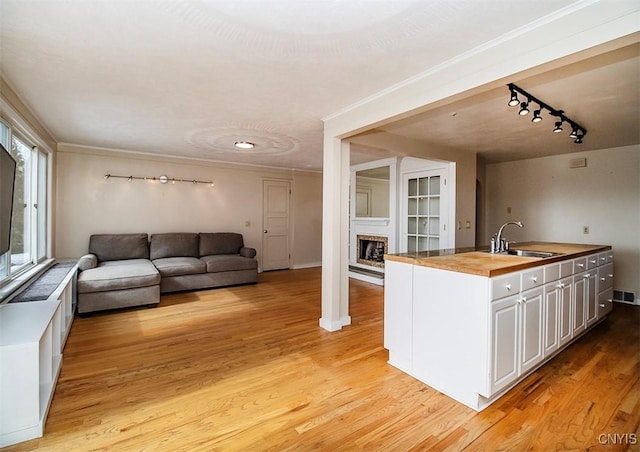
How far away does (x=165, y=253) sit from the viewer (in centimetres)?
524

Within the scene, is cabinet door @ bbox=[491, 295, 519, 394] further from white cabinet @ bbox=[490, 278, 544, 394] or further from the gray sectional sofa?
the gray sectional sofa

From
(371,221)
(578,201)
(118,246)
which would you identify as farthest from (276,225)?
(578,201)

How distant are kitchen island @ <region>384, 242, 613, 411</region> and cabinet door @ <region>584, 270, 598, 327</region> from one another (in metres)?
0.25

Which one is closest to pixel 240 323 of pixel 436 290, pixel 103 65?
pixel 436 290

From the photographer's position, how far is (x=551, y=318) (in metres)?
2.46

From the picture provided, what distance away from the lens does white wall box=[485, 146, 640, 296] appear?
4426 mm

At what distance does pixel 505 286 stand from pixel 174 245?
16.5 ft

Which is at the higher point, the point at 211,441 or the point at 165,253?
the point at 165,253

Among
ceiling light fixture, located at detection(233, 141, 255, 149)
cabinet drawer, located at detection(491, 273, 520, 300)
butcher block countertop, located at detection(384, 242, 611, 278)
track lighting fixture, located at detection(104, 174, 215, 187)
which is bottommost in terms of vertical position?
cabinet drawer, located at detection(491, 273, 520, 300)

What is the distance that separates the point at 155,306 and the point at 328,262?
2.52 metres

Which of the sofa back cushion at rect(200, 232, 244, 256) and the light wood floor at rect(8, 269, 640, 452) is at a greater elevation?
the sofa back cushion at rect(200, 232, 244, 256)

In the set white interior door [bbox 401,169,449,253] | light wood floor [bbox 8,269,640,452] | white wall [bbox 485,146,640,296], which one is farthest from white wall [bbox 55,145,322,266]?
white wall [bbox 485,146,640,296]

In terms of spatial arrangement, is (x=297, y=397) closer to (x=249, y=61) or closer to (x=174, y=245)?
(x=249, y=61)

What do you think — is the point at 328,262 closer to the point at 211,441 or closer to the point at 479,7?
the point at 211,441
